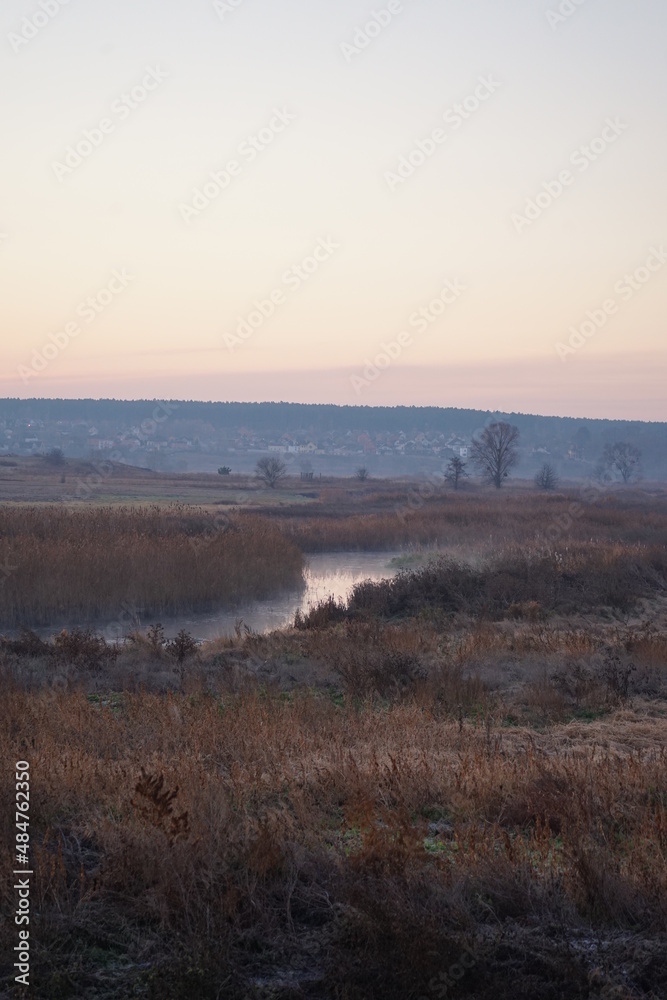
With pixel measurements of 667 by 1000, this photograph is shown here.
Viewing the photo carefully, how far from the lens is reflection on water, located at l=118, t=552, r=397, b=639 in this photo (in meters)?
19.1

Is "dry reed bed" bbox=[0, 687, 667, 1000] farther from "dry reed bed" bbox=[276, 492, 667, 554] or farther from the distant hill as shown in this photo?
the distant hill

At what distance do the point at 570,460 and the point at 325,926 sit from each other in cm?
16646

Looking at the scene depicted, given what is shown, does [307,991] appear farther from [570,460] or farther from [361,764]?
[570,460]

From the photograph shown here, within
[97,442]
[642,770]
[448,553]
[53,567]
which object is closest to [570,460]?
[97,442]

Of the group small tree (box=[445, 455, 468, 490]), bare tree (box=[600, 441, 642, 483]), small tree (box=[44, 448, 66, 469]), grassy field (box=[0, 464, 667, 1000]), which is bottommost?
grassy field (box=[0, 464, 667, 1000])

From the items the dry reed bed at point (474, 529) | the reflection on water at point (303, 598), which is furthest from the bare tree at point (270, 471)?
the reflection on water at point (303, 598)

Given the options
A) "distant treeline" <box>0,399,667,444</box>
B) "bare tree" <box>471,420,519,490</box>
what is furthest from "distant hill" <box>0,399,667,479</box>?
"bare tree" <box>471,420,519,490</box>

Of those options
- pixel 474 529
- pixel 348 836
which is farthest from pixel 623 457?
pixel 348 836

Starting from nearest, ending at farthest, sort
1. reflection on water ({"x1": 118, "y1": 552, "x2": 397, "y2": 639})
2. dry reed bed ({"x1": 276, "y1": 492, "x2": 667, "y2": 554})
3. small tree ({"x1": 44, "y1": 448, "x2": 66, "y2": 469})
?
reflection on water ({"x1": 118, "y1": 552, "x2": 397, "y2": 639})
dry reed bed ({"x1": 276, "y1": 492, "x2": 667, "y2": 554})
small tree ({"x1": 44, "y1": 448, "x2": 66, "y2": 469})

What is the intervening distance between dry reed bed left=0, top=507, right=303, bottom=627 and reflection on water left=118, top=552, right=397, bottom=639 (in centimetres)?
56

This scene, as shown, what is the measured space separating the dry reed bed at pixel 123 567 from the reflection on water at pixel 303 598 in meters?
0.56

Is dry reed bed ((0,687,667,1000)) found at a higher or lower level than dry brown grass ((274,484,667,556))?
lower

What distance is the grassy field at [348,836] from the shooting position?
391 cm

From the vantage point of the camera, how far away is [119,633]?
17.5 metres
